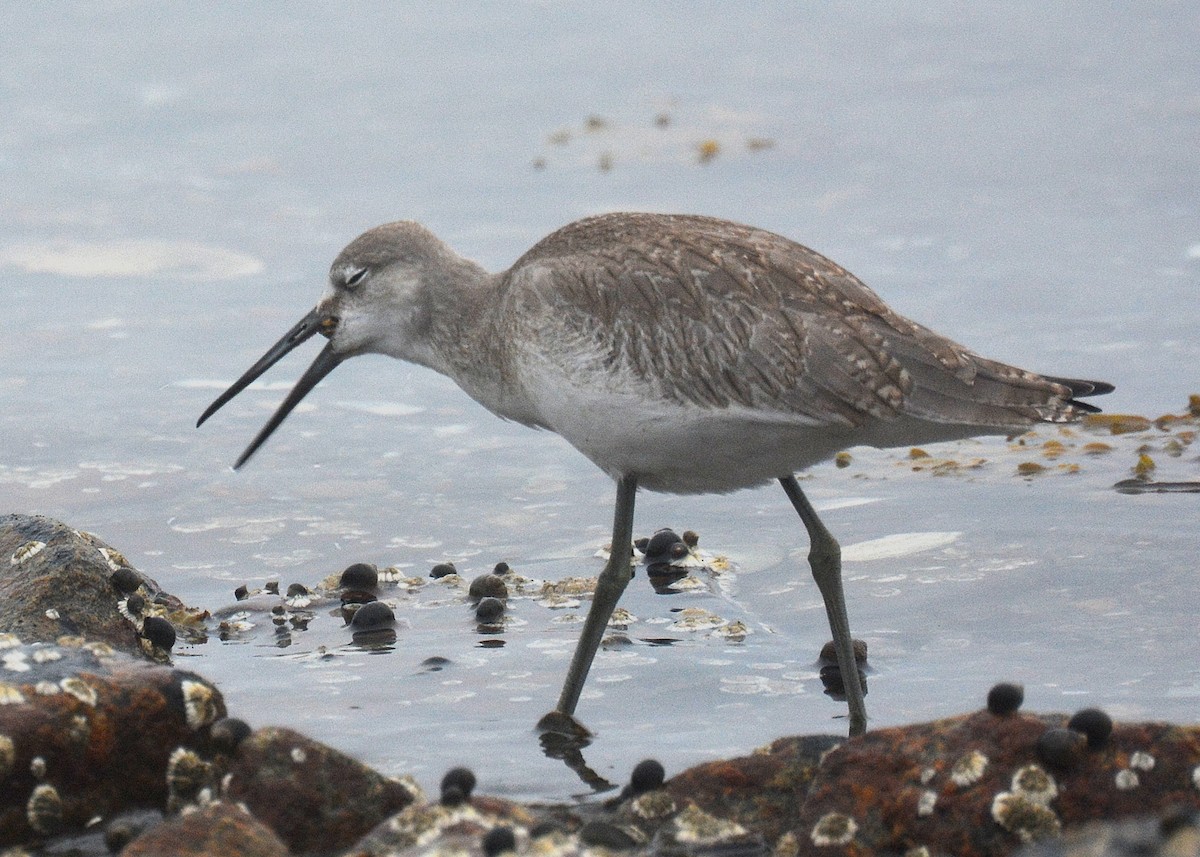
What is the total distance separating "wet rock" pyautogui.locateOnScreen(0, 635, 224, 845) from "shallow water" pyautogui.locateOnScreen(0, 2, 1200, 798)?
115 centimetres

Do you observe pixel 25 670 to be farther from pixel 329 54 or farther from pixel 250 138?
pixel 329 54

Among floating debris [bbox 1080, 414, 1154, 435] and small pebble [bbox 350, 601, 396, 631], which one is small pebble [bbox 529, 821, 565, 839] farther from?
floating debris [bbox 1080, 414, 1154, 435]

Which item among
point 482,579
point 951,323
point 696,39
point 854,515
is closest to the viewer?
point 482,579

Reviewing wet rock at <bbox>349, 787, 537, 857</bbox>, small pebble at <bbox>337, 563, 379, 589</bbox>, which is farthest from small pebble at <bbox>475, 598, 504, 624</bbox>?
wet rock at <bbox>349, 787, 537, 857</bbox>

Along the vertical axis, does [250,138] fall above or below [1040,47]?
below

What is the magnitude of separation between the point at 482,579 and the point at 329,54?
1120 centimetres

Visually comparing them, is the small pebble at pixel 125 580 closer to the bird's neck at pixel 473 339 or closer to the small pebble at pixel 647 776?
the bird's neck at pixel 473 339

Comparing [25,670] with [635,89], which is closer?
[25,670]

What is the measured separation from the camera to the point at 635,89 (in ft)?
60.1

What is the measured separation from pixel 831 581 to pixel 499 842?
125 inches

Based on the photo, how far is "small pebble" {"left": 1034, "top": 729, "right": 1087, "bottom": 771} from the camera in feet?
18.2

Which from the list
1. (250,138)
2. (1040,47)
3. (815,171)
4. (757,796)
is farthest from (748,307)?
(1040,47)

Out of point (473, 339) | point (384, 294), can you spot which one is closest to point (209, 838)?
point (473, 339)

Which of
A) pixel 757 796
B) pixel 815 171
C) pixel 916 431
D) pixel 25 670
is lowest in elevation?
pixel 757 796
